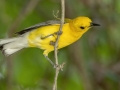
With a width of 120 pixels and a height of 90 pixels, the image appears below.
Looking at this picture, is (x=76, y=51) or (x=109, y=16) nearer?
(x=76, y=51)

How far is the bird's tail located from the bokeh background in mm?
463

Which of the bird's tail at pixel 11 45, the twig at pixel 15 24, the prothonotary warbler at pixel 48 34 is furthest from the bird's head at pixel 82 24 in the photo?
the twig at pixel 15 24

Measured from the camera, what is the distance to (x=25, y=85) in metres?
4.20

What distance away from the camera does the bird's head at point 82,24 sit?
317cm

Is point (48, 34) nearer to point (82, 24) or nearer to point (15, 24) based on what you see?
point (82, 24)

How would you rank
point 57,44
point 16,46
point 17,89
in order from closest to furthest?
point 57,44, point 16,46, point 17,89

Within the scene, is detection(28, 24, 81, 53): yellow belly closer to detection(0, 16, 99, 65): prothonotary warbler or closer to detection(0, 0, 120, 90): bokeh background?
detection(0, 16, 99, 65): prothonotary warbler

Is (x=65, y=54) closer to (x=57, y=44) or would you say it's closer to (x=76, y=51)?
(x=76, y=51)

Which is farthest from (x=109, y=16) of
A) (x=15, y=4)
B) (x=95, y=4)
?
(x=15, y=4)

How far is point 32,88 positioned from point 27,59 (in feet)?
0.96

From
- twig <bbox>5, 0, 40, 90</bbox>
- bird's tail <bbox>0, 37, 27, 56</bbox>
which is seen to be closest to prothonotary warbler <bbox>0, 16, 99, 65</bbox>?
bird's tail <bbox>0, 37, 27, 56</bbox>

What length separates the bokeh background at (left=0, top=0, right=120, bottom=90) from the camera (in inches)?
165

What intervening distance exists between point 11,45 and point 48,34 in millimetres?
373

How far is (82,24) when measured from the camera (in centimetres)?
320
